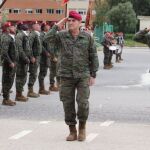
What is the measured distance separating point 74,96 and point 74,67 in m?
0.46

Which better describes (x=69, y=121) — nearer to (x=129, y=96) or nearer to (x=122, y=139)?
(x=122, y=139)

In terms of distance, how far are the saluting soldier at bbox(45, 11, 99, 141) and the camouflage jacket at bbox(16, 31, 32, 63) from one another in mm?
5372

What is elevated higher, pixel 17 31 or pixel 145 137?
pixel 17 31

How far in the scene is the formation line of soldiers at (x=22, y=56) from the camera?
14891 mm

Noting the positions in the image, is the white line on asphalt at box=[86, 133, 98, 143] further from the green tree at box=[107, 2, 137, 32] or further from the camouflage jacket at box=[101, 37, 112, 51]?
the green tree at box=[107, 2, 137, 32]

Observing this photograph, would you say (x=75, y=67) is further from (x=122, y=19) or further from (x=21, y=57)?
(x=122, y=19)

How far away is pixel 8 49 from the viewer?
48.8 feet

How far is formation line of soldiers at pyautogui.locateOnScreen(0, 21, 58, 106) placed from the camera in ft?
48.9

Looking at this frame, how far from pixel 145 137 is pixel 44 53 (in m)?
7.61

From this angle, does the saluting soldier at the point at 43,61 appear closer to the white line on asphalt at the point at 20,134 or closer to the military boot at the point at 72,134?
the white line on asphalt at the point at 20,134

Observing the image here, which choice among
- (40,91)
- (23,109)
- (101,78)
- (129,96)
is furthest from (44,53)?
(101,78)

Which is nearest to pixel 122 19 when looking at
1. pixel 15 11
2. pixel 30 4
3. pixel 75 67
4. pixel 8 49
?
pixel 30 4

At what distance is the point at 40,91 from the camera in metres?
17.7

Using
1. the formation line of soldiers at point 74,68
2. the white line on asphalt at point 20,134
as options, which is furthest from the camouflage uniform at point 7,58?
the formation line of soldiers at point 74,68
